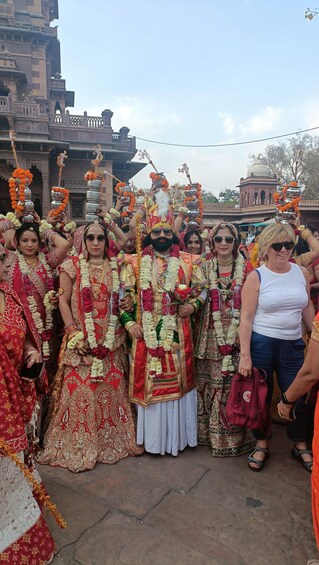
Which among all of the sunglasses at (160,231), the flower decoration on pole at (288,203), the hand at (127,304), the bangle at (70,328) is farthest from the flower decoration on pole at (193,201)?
the bangle at (70,328)

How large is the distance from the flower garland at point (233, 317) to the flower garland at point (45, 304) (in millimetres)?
1554

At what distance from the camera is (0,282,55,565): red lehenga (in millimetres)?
2057

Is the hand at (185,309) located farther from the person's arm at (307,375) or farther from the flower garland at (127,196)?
the flower garland at (127,196)

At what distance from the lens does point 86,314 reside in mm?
3332

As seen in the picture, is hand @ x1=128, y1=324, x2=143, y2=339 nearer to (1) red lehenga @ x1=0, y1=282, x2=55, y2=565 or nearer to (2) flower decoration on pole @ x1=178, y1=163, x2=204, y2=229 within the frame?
(1) red lehenga @ x1=0, y1=282, x2=55, y2=565

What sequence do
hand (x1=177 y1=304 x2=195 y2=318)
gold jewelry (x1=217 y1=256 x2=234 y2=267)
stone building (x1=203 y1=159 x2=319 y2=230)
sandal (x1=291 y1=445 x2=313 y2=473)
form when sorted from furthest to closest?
stone building (x1=203 y1=159 x2=319 y2=230) < gold jewelry (x1=217 y1=256 x2=234 y2=267) < hand (x1=177 y1=304 x2=195 y2=318) < sandal (x1=291 y1=445 x2=313 y2=473)

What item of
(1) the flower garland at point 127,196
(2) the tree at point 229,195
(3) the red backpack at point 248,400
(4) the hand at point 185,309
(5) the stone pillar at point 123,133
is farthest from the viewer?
(2) the tree at point 229,195

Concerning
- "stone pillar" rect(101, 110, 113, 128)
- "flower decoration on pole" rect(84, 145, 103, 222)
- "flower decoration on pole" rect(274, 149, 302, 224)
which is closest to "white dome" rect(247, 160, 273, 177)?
"stone pillar" rect(101, 110, 113, 128)

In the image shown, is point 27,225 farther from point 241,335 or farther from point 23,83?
point 23,83

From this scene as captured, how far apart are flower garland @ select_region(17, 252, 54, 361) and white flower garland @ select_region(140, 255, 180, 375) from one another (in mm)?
969

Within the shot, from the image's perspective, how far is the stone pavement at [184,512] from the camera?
2.29 m

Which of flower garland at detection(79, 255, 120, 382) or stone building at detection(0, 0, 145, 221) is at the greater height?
stone building at detection(0, 0, 145, 221)

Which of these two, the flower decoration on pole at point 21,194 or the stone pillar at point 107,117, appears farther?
the stone pillar at point 107,117

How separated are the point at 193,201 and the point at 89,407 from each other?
9.48ft
